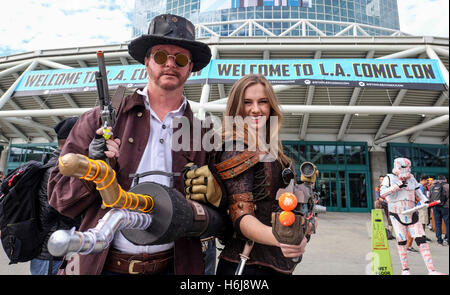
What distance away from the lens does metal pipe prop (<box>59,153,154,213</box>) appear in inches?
27.7

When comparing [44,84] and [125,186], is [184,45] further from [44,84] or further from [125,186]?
[44,84]

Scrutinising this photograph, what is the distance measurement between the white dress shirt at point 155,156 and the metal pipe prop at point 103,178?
0.60 m

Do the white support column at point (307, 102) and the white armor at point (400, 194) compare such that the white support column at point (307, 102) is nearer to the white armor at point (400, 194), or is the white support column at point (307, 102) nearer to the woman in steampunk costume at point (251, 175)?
the white armor at point (400, 194)

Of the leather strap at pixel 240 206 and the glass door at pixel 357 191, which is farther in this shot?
the glass door at pixel 357 191

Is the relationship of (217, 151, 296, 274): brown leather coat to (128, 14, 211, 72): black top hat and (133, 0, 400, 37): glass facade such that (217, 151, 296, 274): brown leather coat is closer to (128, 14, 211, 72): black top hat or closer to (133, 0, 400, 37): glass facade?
(128, 14, 211, 72): black top hat

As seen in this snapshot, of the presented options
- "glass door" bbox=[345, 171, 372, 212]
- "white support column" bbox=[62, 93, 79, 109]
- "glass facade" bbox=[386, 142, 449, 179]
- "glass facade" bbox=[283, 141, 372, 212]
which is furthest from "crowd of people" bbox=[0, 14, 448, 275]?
"glass facade" bbox=[386, 142, 449, 179]

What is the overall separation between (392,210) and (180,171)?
5.82m

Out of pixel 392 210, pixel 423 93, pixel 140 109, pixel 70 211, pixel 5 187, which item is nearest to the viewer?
pixel 70 211

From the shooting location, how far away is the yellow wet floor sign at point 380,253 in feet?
15.7

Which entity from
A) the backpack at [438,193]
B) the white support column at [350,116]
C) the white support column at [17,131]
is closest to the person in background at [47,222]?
the backpack at [438,193]

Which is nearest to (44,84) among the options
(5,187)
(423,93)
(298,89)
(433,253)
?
(5,187)

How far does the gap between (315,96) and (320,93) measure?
1.08ft

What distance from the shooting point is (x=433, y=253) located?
21.9ft
